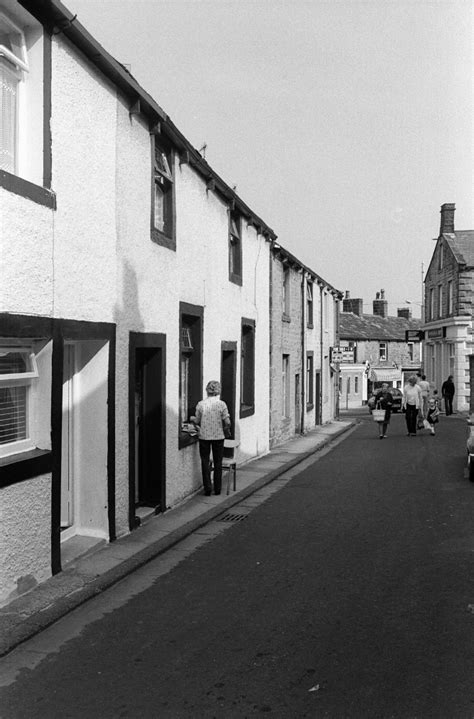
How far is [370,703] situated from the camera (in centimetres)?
434

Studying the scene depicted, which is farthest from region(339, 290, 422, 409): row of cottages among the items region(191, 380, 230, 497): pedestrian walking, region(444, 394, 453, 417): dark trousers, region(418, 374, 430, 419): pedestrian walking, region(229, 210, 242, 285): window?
region(191, 380, 230, 497): pedestrian walking

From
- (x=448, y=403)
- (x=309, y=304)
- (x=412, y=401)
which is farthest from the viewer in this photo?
(x=448, y=403)

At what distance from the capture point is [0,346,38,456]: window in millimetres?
6328

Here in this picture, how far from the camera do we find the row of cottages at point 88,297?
6.34m

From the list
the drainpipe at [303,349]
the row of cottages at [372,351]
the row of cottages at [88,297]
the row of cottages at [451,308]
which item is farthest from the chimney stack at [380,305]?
the row of cottages at [88,297]

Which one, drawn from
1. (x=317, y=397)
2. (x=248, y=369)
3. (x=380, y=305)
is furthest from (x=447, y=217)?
(x=248, y=369)

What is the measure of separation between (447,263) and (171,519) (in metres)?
34.4

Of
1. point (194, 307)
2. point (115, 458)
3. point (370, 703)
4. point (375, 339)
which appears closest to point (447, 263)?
point (375, 339)

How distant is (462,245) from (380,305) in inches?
1066

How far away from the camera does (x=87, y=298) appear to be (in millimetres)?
7520

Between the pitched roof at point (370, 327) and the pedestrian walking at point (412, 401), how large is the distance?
3808 cm

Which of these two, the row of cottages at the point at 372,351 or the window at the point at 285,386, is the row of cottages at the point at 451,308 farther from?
the window at the point at 285,386

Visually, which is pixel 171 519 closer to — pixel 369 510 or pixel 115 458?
pixel 115 458

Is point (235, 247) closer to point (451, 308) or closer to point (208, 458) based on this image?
point (208, 458)
